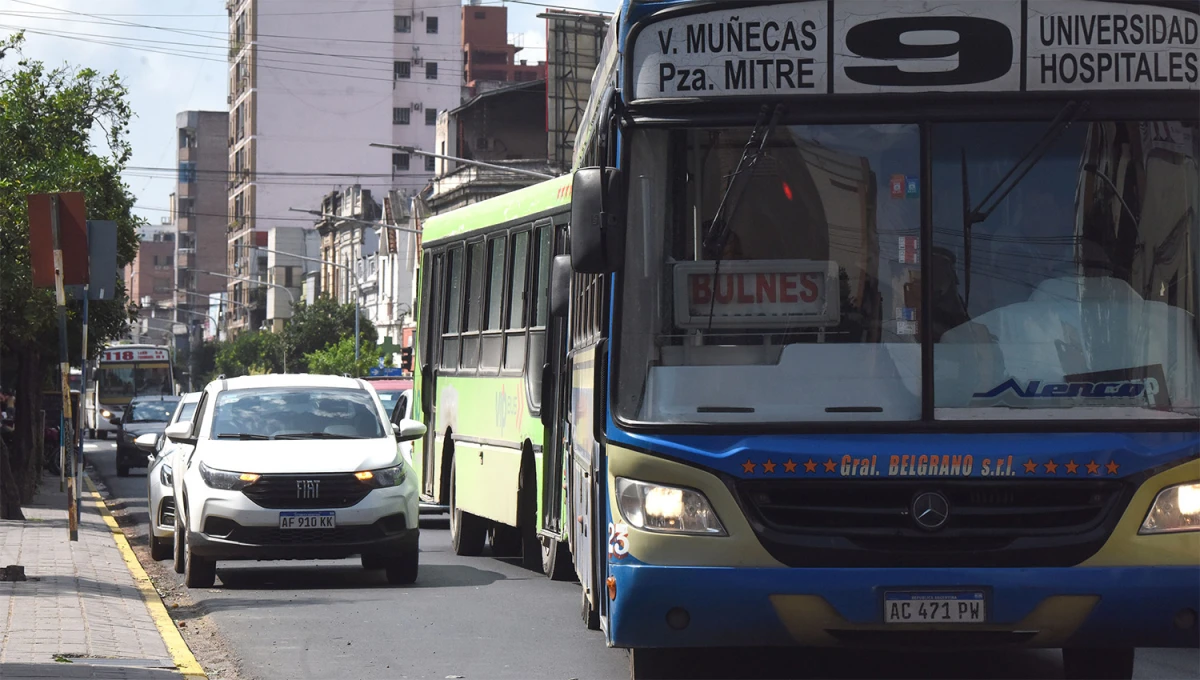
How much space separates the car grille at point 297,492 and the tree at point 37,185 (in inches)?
474

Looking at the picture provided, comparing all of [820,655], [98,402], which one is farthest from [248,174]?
[820,655]

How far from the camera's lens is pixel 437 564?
1634 centimetres

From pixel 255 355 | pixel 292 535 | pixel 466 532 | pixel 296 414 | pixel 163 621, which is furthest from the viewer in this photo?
pixel 255 355

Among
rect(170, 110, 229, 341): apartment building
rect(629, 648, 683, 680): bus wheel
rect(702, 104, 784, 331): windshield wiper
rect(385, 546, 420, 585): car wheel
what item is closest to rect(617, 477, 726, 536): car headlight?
rect(702, 104, 784, 331): windshield wiper

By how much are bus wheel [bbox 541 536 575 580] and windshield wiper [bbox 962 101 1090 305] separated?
24.6ft

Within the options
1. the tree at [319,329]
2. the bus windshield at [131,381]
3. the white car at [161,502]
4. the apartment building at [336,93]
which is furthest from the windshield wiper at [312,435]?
the apartment building at [336,93]

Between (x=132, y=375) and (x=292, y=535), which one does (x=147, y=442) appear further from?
(x=132, y=375)

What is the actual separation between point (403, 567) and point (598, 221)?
7.47m

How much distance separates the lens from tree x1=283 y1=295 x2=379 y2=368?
91.8 m

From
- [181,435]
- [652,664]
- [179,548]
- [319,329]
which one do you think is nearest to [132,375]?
[319,329]

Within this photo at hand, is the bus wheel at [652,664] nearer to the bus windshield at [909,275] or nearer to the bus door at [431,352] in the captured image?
the bus windshield at [909,275]

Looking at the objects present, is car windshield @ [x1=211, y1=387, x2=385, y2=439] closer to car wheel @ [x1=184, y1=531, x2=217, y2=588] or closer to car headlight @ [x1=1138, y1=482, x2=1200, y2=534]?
car wheel @ [x1=184, y1=531, x2=217, y2=588]

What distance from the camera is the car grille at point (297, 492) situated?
542 inches

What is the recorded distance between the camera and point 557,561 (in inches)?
578
